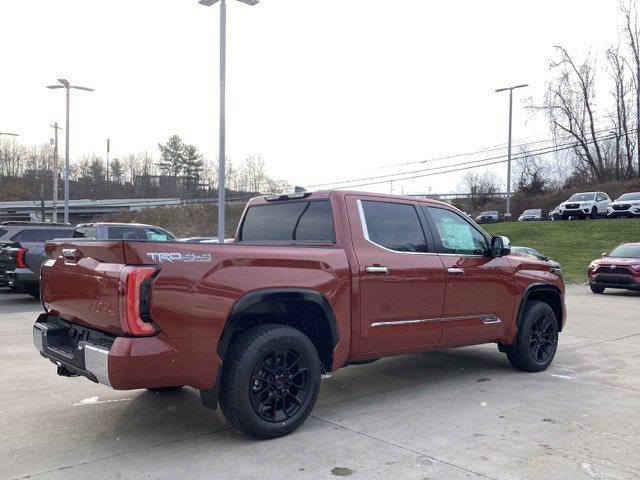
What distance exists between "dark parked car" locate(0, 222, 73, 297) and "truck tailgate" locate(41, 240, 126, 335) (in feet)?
29.3

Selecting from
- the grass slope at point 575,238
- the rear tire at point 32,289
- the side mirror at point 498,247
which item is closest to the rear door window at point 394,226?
the side mirror at point 498,247

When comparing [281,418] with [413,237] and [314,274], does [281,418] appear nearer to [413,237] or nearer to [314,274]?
[314,274]

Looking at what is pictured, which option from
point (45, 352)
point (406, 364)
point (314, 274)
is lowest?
point (406, 364)

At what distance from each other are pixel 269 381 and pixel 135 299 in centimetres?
126

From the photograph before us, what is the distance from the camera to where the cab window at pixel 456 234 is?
18.9 feet

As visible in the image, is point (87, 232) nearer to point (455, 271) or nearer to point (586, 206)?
point (455, 271)

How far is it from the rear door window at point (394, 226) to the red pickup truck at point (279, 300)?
0.5 inches

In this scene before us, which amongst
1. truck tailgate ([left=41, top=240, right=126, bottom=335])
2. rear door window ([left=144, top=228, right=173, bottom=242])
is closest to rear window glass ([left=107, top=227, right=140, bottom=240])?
rear door window ([left=144, top=228, right=173, bottom=242])

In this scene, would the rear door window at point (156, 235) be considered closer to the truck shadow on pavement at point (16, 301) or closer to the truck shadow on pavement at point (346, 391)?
the truck shadow on pavement at point (16, 301)

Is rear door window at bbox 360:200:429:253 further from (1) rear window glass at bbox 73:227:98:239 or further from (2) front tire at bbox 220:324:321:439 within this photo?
(1) rear window glass at bbox 73:227:98:239

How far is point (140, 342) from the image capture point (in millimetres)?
3666

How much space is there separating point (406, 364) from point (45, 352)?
13.4ft

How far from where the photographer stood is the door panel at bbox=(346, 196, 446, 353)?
4.91 metres

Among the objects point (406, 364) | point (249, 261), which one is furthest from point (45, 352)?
point (406, 364)
